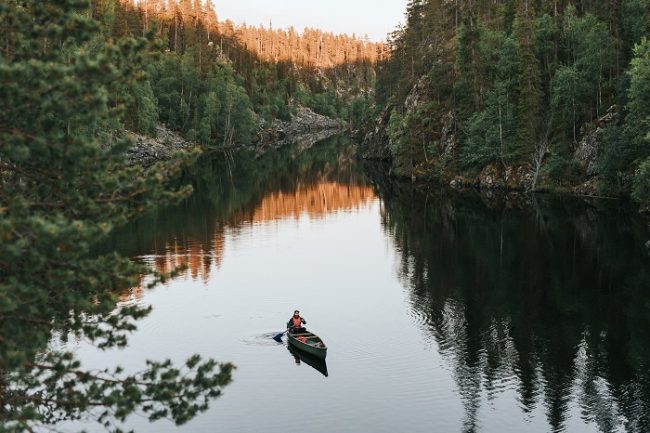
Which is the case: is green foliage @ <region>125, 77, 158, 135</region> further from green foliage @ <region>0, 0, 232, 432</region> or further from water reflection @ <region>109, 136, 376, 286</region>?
green foliage @ <region>0, 0, 232, 432</region>

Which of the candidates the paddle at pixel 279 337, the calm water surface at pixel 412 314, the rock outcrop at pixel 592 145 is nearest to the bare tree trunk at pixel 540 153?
the rock outcrop at pixel 592 145

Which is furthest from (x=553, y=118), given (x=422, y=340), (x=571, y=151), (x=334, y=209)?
(x=422, y=340)

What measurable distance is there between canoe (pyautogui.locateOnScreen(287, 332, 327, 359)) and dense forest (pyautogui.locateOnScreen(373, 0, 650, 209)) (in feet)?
154

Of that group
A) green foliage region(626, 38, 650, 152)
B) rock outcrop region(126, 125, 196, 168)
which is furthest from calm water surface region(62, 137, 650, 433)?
rock outcrop region(126, 125, 196, 168)

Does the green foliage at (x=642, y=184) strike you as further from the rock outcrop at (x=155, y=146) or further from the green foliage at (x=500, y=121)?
the rock outcrop at (x=155, y=146)

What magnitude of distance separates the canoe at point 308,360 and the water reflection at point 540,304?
709 cm

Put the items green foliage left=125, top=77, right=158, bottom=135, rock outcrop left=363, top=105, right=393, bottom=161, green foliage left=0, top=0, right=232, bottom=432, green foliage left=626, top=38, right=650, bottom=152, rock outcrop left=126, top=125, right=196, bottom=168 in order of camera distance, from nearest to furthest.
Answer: green foliage left=0, top=0, right=232, bottom=432 < green foliage left=626, top=38, right=650, bottom=152 < rock outcrop left=126, top=125, right=196, bottom=168 < green foliage left=125, top=77, right=158, bottom=135 < rock outcrop left=363, top=105, right=393, bottom=161

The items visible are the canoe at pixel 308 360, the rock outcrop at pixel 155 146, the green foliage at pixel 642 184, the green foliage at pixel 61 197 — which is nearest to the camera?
the green foliage at pixel 61 197

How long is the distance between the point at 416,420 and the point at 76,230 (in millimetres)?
21856

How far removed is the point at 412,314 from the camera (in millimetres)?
48281

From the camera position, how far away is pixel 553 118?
3971 inches

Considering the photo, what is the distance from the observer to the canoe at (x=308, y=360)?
128 feet

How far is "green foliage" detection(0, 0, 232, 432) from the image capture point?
15.2 meters

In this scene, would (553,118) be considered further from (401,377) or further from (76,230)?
(76,230)
